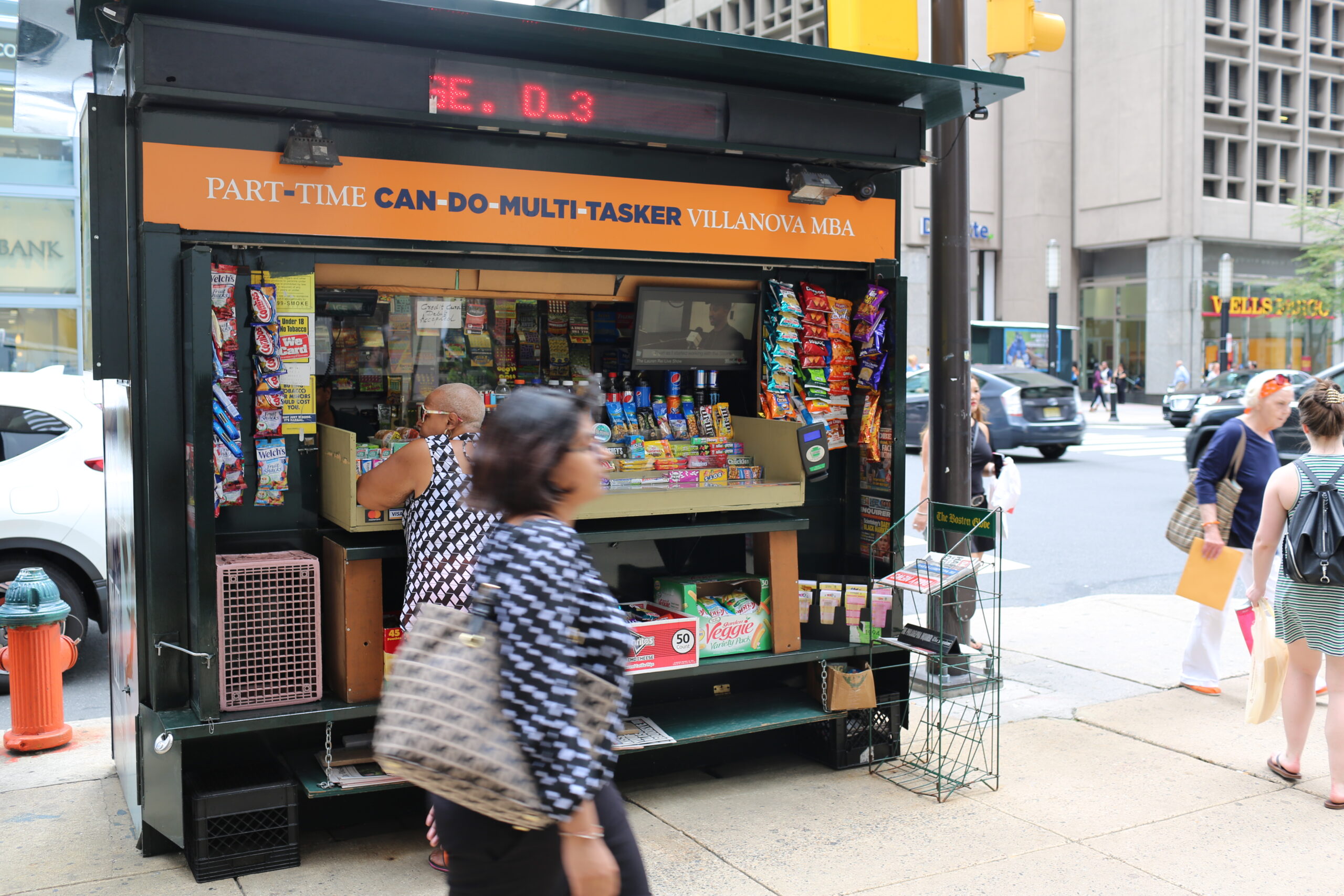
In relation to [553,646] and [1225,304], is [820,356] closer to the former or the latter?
[553,646]

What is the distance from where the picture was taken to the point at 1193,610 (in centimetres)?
855

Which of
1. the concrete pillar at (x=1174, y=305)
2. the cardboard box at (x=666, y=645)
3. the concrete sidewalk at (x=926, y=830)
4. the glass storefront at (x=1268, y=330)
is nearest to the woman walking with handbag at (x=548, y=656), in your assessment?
the concrete sidewalk at (x=926, y=830)

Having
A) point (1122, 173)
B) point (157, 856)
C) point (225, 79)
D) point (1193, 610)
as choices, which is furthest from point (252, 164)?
point (1122, 173)

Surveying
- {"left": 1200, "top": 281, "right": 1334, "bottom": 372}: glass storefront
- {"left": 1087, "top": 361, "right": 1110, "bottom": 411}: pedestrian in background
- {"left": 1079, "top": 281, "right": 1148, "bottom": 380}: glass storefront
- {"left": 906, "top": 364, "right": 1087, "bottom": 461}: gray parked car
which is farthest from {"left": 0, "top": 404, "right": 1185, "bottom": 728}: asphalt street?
{"left": 1079, "top": 281, "right": 1148, "bottom": 380}: glass storefront

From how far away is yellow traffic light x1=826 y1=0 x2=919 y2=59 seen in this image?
16.6 feet

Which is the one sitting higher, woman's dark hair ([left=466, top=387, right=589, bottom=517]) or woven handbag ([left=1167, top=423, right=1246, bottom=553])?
woman's dark hair ([left=466, top=387, right=589, bottom=517])

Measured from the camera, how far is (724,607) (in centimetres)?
507

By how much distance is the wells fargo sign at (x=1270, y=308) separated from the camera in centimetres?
3550

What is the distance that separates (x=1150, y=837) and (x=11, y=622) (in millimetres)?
5132

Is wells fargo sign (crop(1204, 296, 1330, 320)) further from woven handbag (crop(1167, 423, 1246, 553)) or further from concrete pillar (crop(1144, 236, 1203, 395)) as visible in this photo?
woven handbag (crop(1167, 423, 1246, 553))

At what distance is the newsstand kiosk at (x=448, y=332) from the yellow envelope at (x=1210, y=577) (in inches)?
75.0

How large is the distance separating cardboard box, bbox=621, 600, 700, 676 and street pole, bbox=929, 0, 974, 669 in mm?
1789

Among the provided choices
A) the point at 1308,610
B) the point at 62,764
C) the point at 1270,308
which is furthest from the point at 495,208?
the point at 1270,308

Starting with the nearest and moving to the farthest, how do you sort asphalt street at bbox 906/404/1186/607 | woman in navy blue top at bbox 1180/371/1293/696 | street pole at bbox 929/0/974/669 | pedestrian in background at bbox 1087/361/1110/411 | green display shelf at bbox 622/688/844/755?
green display shelf at bbox 622/688/844/755 → woman in navy blue top at bbox 1180/371/1293/696 → street pole at bbox 929/0/974/669 → asphalt street at bbox 906/404/1186/607 → pedestrian in background at bbox 1087/361/1110/411
